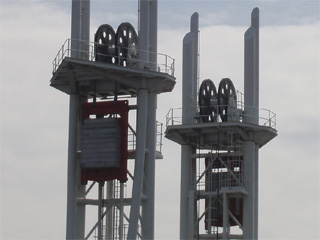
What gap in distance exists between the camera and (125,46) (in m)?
76.1

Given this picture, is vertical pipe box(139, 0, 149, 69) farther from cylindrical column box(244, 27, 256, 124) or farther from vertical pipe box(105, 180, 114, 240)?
cylindrical column box(244, 27, 256, 124)

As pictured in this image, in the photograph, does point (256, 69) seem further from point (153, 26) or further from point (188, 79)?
point (153, 26)

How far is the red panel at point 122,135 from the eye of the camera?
7444 cm

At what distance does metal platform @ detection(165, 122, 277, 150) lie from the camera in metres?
81.5

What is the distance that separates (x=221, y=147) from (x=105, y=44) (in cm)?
1232

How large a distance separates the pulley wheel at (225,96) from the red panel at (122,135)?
9.05m

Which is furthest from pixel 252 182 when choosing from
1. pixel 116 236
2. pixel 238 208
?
pixel 116 236

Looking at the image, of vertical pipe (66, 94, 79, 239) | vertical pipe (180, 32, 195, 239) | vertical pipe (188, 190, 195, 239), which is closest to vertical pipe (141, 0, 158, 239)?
vertical pipe (66, 94, 79, 239)

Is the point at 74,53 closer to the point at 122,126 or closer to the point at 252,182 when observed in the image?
the point at 122,126

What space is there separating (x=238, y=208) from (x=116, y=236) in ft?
35.7

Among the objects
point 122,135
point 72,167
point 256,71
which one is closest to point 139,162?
point 122,135

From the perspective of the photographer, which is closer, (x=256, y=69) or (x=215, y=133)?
(x=215, y=133)

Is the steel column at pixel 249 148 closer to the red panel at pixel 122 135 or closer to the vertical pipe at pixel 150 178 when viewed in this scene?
the vertical pipe at pixel 150 178

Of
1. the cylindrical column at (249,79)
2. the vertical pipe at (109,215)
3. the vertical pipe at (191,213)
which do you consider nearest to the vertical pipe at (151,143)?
the vertical pipe at (109,215)
